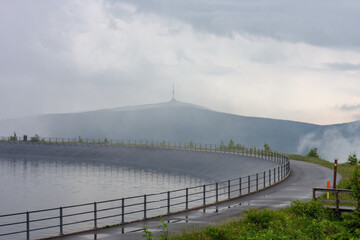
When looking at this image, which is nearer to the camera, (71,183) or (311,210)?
(311,210)

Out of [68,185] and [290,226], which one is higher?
[290,226]

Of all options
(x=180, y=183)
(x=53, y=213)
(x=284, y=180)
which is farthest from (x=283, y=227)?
(x=180, y=183)

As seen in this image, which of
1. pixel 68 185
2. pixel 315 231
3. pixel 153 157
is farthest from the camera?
pixel 153 157

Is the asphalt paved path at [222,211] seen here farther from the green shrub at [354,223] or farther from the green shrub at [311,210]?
the green shrub at [354,223]

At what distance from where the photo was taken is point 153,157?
96.9 meters

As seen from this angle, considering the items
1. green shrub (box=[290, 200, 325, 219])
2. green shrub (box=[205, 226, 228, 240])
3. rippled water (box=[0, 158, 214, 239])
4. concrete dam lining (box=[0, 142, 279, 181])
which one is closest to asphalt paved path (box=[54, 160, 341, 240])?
green shrub (box=[205, 226, 228, 240])

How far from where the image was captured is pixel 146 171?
8631cm

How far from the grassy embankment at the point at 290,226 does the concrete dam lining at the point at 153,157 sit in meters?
34.7

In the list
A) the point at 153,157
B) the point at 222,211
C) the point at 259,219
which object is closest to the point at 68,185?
the point at 153,157

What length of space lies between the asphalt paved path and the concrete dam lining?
65.3 ft

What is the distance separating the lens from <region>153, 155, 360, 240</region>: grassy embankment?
790 inches

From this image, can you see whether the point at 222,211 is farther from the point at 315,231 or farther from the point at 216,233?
the point at 216,233

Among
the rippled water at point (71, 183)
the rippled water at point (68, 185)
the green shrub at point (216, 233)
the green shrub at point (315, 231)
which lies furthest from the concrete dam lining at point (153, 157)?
the green shrub at point (216, 233)

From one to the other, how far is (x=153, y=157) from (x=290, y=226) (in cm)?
7545
